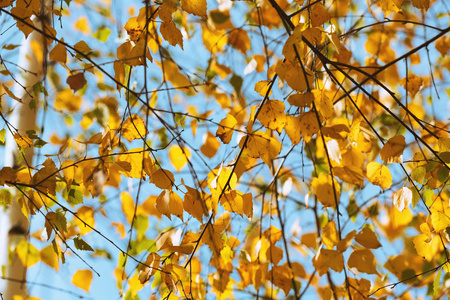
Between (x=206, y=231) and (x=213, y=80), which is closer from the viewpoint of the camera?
(x=206, y=231)

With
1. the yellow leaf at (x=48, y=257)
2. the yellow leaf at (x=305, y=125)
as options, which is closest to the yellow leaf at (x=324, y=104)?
the yellow leaf at (x=305, y=125)

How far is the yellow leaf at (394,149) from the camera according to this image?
0.82 metres

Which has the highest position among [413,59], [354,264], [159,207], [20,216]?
[413,59]

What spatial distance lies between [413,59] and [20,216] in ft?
4.51

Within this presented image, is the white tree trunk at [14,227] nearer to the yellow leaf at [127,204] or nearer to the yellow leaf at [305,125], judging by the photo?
the yellow leaf at [127,204]

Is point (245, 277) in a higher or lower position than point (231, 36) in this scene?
lower

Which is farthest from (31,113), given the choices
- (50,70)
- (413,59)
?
(413,59)

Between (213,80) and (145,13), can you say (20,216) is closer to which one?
(145,13)

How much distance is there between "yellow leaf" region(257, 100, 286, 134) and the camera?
0.82m

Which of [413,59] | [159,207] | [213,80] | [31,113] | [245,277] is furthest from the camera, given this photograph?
[213,80]

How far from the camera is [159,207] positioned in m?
0.85

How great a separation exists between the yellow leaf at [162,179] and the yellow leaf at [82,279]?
57 cm

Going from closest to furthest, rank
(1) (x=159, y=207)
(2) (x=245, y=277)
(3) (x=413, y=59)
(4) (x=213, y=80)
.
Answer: (1) (x=159, y=207) → (2) (x=245, y=277) → (3) (x=413, y=59) → (4) (x=213, y=80)

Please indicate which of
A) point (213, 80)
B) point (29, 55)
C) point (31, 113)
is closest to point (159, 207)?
point (31, 113)
